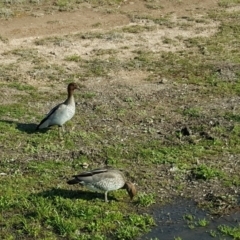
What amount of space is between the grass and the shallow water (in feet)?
0.30

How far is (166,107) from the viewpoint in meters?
A: 13.1

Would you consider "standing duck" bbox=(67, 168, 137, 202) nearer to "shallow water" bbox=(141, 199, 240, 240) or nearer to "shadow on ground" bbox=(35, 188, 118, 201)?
"shadow on ground" bbox=(35, 188, 118, 201)

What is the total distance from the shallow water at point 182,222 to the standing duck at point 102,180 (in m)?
0.59

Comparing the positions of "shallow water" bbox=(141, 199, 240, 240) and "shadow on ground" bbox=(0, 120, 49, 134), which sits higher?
"shadow on ground" bbox=(0, 120, 49, 134)

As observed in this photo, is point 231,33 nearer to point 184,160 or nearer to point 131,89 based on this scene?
point 131,89

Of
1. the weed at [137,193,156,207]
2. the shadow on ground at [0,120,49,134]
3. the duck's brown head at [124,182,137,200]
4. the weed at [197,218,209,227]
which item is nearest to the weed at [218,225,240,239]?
the weed at [197,218,209,227]

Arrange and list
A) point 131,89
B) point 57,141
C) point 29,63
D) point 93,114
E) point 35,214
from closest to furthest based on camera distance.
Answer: point 35,214
point 57,141
point 93,114
point 131,89
point 29,63

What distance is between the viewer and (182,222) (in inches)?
357

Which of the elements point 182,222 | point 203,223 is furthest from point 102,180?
point 203,223

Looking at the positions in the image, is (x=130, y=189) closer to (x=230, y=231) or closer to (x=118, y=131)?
(x=230, y=231)

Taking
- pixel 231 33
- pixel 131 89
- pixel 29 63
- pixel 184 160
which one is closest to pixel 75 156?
pixel 184 160

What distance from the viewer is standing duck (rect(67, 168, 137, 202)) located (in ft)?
30.4

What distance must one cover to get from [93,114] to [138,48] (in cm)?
444

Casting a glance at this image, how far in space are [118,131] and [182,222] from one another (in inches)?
124
